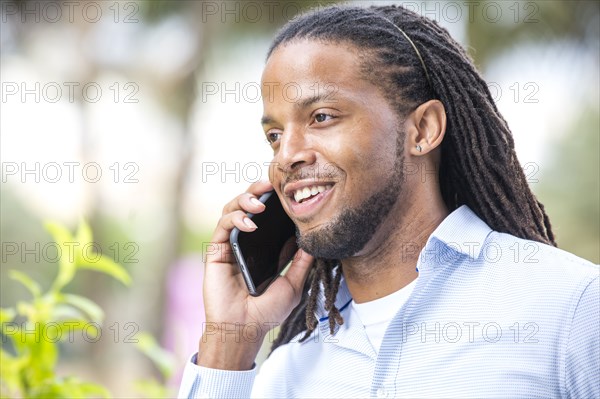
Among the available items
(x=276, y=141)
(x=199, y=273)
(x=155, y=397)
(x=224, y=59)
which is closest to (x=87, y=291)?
(x=199, y=273)

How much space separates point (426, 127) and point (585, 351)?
0.69 meters

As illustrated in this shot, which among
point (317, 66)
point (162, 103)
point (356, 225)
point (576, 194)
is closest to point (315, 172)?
point (356, 225)

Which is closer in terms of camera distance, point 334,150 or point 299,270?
point 334,150

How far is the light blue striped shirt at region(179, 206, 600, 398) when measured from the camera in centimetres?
143

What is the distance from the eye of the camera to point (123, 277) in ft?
5.93

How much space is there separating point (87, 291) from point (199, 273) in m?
0.84

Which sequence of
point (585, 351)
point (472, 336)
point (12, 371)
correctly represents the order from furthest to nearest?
point (12, 371) < point (472, 336) < point (585, 351)

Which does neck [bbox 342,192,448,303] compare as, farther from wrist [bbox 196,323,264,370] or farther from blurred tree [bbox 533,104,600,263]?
blurred tree [bbox 533,104,600,263]

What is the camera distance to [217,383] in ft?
5.83

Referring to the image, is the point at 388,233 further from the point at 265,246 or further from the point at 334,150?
the point at 265,246

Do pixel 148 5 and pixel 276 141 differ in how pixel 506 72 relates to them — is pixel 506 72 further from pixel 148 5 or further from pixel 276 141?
pixel 276 141

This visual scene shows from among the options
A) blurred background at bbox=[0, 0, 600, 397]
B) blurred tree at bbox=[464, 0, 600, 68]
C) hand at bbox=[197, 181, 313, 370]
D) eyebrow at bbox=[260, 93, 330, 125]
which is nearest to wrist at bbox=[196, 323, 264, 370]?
hand at bbox=[197, 181, 313, 370]

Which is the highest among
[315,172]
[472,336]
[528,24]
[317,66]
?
[528,24]

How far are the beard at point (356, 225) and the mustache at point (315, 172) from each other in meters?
0.09
